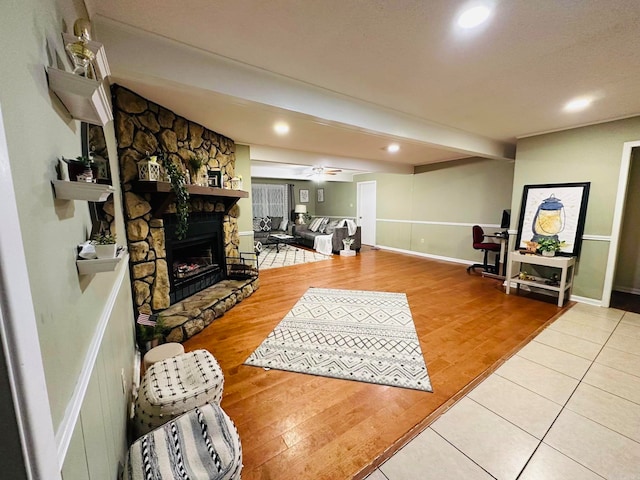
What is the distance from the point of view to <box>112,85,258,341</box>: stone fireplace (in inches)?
91.7

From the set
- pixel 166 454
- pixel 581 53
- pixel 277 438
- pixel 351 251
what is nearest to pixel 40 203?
pixel 166 454

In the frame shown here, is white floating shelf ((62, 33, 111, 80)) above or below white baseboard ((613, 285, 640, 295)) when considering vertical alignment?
above

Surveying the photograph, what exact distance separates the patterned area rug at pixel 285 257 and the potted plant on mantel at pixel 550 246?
3.92 m

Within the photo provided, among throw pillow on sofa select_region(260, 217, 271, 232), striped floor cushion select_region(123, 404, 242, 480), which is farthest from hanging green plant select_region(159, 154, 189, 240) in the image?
throw pillow on sofa select_region(260, 217, 271, 232)

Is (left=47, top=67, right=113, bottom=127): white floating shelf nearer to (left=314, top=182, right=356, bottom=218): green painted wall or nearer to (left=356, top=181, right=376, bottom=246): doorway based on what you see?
(left=356, top=181, right=376, bottom=246): doorway

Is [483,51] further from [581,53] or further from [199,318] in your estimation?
[199,318]

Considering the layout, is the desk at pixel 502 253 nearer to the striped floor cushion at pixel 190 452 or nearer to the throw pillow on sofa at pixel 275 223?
the striped floor cushion at pixel 190 452

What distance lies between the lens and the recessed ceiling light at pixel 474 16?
141 centimetres

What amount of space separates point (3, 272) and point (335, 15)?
179 cm

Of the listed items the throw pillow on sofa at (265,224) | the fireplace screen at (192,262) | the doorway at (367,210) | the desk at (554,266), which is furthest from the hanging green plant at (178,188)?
the doorway at (367,210)

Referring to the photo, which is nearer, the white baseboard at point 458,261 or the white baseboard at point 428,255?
the white baseboard at point 458,261

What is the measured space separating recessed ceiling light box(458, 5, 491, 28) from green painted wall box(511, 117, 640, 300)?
10.1ft

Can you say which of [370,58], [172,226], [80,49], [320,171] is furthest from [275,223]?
[80,49]

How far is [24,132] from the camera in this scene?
0.58 m
